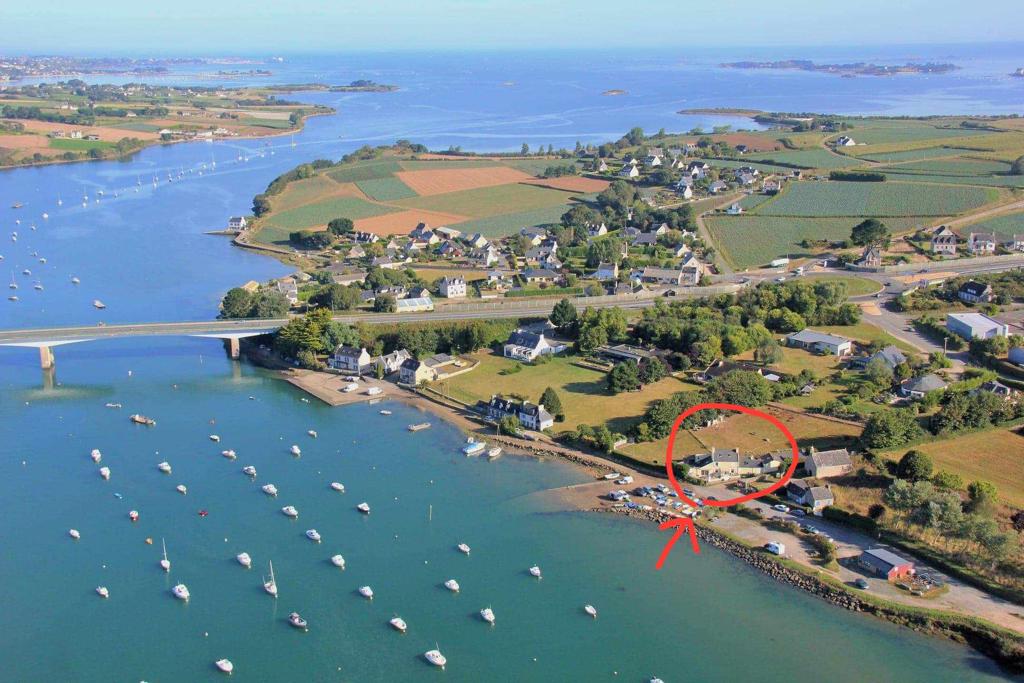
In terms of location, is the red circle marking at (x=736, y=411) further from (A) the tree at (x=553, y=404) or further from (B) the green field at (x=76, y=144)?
(B) the green field at (x=76, y=144)

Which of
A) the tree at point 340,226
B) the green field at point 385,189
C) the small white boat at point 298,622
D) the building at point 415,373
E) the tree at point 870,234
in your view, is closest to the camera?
the small white boat at point 298,622

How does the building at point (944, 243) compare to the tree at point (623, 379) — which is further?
the building at point (944, 243)

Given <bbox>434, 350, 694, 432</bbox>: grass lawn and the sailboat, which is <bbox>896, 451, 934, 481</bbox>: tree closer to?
<bbox>434, 350, 694, 432</bbox>: grass lawn

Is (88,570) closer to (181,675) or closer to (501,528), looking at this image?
(181,675)

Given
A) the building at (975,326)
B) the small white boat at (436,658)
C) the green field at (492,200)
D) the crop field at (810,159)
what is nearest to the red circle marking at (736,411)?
the small white boat at (436,658)

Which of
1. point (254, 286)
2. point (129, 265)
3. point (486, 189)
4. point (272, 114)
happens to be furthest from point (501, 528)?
point (272, 114)

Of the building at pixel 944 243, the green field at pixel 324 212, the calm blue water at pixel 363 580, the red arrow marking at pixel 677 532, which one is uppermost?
the building at pixel 944 243
